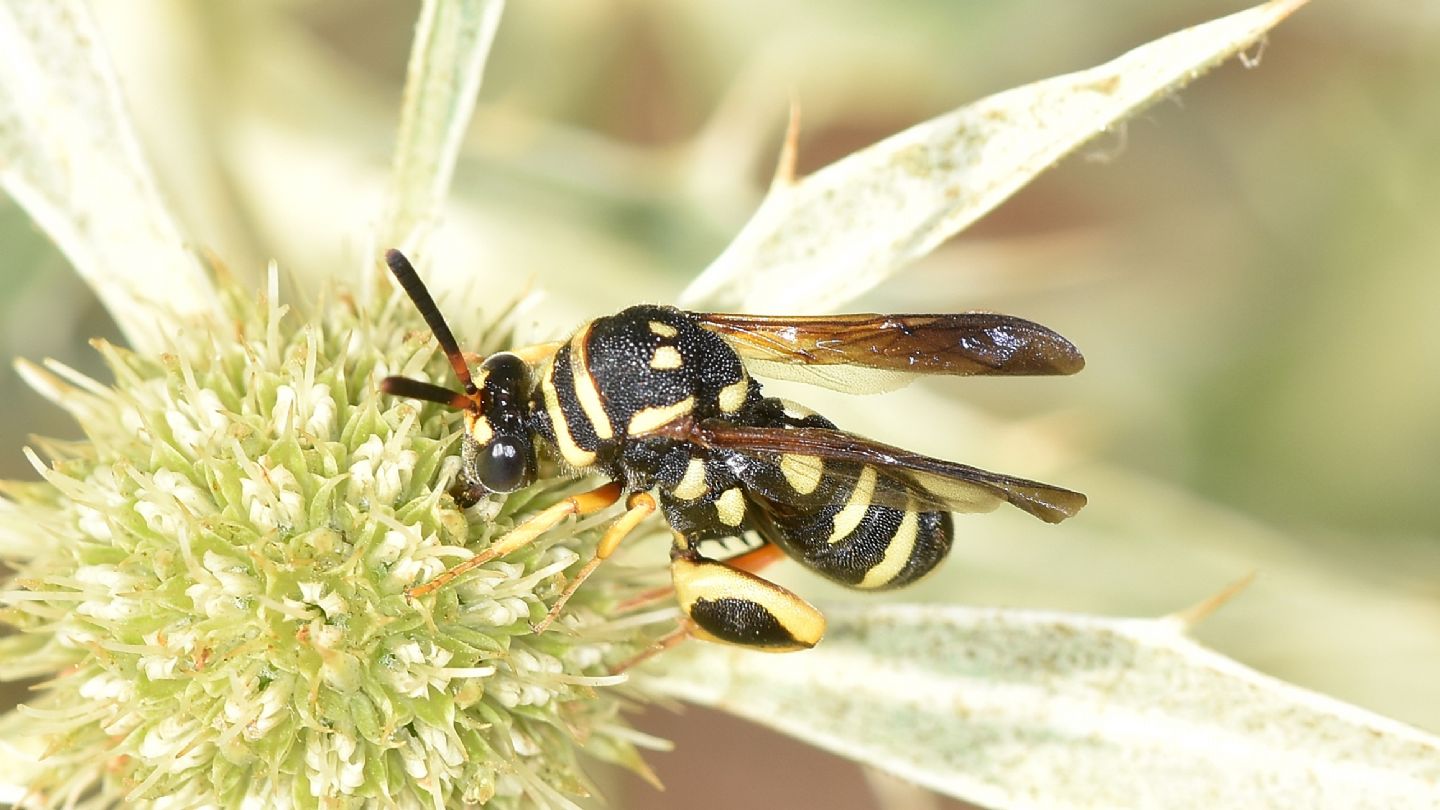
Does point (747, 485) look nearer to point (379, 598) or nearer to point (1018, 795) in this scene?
point (379, 598)

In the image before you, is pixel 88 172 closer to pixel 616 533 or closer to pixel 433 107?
pixel 433 107

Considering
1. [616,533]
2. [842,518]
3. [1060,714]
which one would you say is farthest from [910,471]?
[1060,714]

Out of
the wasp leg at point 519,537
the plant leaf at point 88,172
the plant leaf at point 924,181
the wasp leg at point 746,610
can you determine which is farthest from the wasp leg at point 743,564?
the plant leaf at point 88,172

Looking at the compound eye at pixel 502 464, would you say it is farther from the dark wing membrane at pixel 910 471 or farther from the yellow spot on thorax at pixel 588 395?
the dark wing membrane at pixel 910 471

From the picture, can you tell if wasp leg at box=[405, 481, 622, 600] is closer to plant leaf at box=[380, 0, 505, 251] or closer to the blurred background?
plant leaf at box=[380, 0, 505, 251]

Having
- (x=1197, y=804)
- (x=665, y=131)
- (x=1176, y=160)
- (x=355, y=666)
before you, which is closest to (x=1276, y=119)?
(x=1176, y=160)

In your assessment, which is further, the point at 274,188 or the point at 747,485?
the point at 274,188
